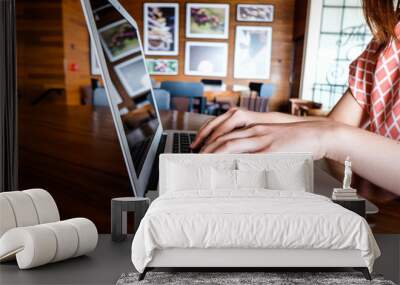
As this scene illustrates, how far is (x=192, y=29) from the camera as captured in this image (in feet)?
19.2

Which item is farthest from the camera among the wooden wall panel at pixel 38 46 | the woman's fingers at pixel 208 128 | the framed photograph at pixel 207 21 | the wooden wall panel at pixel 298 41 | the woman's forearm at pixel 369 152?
the framed photograph at pixel 207 21

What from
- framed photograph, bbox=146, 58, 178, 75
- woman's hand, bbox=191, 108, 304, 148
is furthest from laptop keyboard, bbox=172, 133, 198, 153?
framed photograph, bbox=146, 58, 178, 75

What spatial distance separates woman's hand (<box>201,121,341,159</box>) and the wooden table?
0.11 meters

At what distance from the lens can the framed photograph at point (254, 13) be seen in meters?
5.83

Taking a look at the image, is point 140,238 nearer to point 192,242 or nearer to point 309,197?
point 192,242

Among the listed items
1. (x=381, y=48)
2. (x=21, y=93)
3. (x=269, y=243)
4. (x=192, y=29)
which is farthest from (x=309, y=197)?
(x=192, y=29)

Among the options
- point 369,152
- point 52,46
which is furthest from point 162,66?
point 369,152

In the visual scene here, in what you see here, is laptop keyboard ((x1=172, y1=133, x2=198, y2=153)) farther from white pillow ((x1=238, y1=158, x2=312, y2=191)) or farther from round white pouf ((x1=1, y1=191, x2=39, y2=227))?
round white pouf ((x1=1, y1=191, x2=39, y2=227))

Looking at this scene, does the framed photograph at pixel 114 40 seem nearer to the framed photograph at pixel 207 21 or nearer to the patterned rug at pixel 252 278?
the patterned rug at pixel 252 278

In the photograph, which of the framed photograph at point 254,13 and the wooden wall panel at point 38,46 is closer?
the wooden wall panel at point 38,46

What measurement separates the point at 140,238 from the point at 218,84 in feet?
17.1

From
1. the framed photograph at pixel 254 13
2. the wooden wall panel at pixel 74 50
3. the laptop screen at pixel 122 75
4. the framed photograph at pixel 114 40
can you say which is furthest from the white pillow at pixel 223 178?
the framed photograph at pixel 254 13

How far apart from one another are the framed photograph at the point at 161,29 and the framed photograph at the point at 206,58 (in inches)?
8.9

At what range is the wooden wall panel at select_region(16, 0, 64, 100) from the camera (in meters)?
4.77
